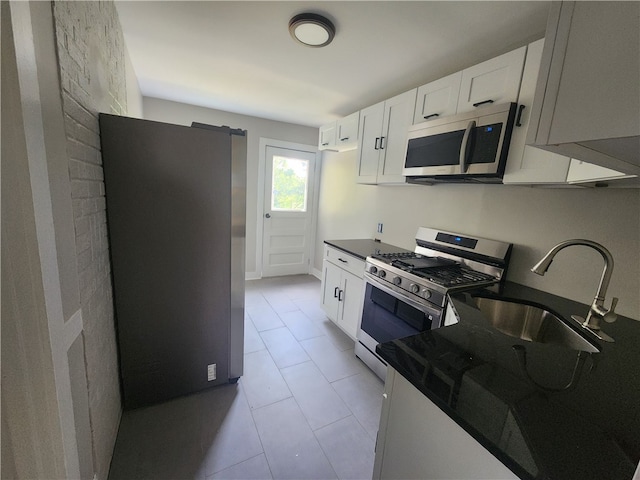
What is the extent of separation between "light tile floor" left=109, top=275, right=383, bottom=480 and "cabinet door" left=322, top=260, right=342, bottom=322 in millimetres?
413

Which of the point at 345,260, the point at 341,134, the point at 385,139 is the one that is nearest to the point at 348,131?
the point at 341,134

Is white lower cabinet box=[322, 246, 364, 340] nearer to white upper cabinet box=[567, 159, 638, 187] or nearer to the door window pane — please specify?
white upper cabinet box=[567, 159, 638, 187]

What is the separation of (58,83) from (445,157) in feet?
6.24

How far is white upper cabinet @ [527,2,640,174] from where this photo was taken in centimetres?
48

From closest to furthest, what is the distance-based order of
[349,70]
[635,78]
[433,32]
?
[635,78], [433,32], [349,70]

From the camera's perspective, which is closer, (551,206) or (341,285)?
(551,206)

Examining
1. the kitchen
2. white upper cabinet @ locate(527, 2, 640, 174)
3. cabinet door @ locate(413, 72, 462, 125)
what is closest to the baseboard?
the kitchen

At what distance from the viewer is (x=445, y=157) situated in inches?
67.8

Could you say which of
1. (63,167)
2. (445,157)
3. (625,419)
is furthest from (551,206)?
(63,167)

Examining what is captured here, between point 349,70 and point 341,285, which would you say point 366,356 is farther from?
point 349,70

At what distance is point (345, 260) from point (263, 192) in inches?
78.4

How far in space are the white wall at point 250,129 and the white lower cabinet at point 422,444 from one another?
3407mm

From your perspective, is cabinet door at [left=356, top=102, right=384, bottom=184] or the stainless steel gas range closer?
the stainless steel gas range

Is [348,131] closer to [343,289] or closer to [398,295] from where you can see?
[343,289]
